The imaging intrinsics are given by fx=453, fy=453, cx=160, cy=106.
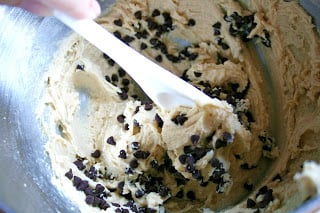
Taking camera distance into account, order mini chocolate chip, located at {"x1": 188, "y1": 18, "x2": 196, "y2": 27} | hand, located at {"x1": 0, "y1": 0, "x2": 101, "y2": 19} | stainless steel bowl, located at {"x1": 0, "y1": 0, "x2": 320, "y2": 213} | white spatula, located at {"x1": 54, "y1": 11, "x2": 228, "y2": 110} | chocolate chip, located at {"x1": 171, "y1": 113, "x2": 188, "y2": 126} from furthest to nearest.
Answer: mini chocolate chip, located at {"x1": 188, "y1": 18, "x2": 196, "y2": 27} → chocolate chip, located at {"x1": 171, "y1": 113, "x2": 188, "y2": 126} → stainless steel bowl, located at {"x1": 0, "y1": 0, "x2": 320, "y2": 213} → white spatula, located at {"x1": 54, "y1": 11, "x2": 228, "y2": 110} → hand, located at {"x1": 0, "y1": 0, "x2": 101, "y2": 19}

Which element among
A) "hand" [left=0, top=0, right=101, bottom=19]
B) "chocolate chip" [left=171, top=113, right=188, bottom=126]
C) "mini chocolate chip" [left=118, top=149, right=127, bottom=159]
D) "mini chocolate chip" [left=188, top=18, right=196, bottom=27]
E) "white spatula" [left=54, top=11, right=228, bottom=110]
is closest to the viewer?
"hand" [left=0, top=0, right=101, bottom=19]

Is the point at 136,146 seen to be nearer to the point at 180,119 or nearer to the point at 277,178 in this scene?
the point at 180,119

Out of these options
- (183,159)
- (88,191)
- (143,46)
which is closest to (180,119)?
(183,159)

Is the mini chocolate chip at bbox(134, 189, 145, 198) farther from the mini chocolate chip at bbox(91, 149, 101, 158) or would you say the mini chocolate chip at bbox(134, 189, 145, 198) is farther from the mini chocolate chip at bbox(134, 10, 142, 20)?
the mini chocolate chip at bbox(134, 10, 142, 20)

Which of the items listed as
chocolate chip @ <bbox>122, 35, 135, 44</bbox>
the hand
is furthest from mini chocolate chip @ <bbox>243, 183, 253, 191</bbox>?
the hand

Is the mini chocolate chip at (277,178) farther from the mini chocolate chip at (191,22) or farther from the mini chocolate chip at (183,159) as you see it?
the mini chocolate chip at (191,22)

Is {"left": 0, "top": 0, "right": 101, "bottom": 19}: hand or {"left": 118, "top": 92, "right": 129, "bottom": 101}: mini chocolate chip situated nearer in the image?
{"left": 0, "top": 0, "right": 101, "bottom": 19}: hand

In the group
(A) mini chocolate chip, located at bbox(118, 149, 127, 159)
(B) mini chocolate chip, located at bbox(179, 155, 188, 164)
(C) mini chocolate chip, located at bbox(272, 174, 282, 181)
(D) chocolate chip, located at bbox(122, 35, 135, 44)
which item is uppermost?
(D) chocolate chip, located at bbox(122, 35, 135, 44)

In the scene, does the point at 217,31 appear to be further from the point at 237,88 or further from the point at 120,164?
the point at 120,164
